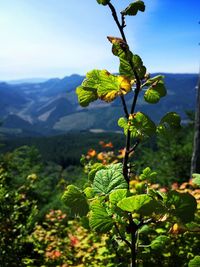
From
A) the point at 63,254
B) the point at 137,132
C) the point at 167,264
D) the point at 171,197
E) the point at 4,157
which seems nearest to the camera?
the point at 171,197

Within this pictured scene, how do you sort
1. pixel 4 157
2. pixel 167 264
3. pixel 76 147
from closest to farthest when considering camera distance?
pixel 167 264 < pixel 4 157 < pixel 76 147

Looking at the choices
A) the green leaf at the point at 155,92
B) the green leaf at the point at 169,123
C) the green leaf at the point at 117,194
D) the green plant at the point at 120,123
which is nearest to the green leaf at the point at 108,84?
the green plant at the point at 120,123

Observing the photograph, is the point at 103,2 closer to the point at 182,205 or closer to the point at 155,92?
the point at 155,92


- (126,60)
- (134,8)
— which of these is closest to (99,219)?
(126,60)

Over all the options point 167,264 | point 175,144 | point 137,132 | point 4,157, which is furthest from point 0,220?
point 175,144

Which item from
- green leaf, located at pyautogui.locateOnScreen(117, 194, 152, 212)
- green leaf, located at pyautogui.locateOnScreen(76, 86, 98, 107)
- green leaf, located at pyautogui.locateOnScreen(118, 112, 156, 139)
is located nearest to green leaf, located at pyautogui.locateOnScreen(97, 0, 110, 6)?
green leaf, located at pyautogui.locateOnScreen(76, 86, 98, 107)

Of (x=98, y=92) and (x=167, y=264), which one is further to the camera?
(x=167, y=264)

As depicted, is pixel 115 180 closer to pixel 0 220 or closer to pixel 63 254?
pixel 0 220
